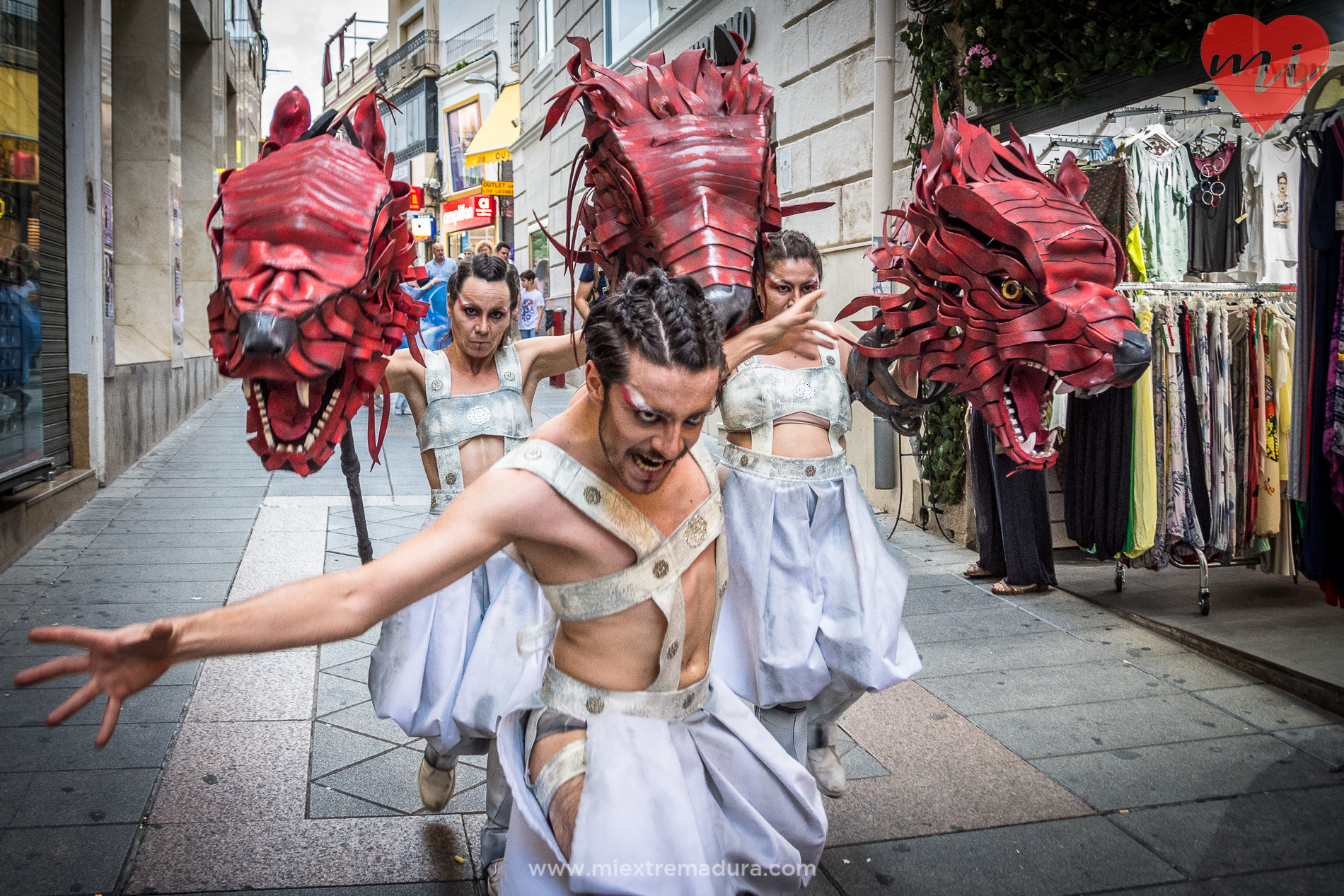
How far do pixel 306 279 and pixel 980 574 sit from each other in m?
5.58

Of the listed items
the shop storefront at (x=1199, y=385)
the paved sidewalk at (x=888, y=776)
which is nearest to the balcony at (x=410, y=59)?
the shop storefront at (x=1199, y=385)

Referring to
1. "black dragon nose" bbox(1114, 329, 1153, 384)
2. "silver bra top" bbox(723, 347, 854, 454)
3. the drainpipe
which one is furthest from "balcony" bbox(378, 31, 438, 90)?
"black dragon nose" bbox(1114, 329, 1153, 384)

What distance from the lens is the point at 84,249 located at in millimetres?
8312

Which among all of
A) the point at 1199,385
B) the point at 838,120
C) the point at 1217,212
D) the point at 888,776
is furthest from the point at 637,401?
the point at 838,120

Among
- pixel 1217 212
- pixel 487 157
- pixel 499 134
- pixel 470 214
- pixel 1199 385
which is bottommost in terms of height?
pixel 1199 385

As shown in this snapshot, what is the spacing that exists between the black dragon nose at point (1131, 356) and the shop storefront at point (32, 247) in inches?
247

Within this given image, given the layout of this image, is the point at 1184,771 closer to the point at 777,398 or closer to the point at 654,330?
the point at 777,398

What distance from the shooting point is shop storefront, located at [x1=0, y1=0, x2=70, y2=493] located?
6.71 metres

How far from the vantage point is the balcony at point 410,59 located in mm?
40406

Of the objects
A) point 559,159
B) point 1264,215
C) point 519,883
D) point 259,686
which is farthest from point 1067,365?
point 559,159

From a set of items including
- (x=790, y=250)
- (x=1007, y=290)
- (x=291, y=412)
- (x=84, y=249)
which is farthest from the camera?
(x=84, y=249)

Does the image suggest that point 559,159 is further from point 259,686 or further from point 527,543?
point 527,543

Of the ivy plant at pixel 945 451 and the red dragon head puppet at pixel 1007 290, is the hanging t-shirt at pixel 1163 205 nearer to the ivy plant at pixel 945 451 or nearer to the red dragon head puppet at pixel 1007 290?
the ivy plant at pixel 945 451

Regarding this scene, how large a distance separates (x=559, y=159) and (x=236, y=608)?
17.3 m
